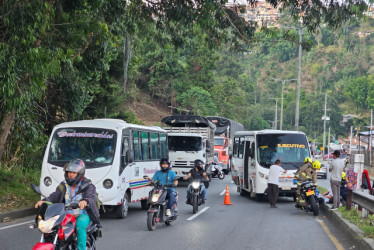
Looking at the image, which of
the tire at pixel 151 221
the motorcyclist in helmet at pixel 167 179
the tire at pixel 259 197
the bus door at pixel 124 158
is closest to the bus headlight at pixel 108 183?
the bus door at pixel 124 158

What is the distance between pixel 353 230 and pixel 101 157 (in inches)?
245

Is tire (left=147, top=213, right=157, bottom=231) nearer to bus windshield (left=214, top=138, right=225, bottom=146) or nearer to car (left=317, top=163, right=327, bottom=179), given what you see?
bus windshield (left=214, top=138, right=225, bottom=146)

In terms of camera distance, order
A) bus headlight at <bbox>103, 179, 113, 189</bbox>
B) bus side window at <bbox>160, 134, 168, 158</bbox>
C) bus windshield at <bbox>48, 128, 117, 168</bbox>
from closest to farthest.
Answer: bus headlight at <bbox>103, 179, 113, 189</bbox> → bus windshield at <bbox>48, 128, 117, 168</bbox> → bus side window at <bbox>160, 134, 168, 158</bbox>

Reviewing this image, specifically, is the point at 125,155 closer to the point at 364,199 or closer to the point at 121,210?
the point at 121,210

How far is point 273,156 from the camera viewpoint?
21.5 metres

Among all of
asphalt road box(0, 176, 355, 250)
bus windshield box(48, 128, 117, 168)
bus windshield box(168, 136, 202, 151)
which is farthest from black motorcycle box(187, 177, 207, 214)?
bus windshield box(168, 136, 202, 151)

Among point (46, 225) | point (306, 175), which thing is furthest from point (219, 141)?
point (46, 225)

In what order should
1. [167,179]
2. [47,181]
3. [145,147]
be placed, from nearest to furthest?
[167,179] → [47,181] → [145,147]

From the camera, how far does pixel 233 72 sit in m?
102

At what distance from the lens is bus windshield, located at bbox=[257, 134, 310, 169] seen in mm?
21422

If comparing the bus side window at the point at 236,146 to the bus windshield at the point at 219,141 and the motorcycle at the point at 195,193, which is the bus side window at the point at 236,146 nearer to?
the motorcycle at the point at 195,193

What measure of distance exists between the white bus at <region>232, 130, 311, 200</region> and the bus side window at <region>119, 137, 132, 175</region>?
274 inches

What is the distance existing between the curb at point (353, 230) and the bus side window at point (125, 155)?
5.37m

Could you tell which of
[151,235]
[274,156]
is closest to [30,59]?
[151,235]
